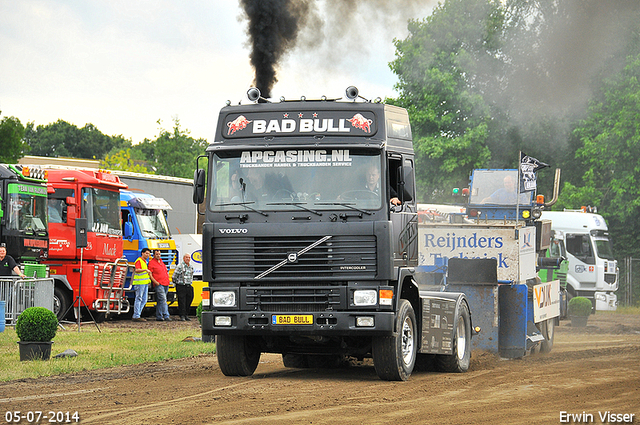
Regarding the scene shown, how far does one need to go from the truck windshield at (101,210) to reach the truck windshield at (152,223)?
1799mm

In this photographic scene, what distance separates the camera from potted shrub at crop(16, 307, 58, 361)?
1348 cm

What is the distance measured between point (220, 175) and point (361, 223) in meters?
1.95

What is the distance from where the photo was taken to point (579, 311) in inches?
1019

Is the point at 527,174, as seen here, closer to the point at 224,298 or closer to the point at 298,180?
the point at 298,180

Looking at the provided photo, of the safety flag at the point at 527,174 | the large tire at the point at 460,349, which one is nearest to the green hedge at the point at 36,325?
the large tire at the point at 460,349

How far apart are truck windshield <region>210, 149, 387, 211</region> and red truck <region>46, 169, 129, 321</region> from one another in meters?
→ 11.2

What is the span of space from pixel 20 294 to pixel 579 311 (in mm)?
16146

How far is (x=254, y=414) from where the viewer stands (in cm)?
848

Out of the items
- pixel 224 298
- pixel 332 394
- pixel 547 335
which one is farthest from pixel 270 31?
pixel 547 335

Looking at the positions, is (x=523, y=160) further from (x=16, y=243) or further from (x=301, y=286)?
(x=16, y=243)

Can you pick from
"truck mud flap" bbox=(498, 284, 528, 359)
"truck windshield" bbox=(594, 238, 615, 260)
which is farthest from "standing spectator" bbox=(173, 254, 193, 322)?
"truck windshield" bbox=(594, 238, 615, 260)

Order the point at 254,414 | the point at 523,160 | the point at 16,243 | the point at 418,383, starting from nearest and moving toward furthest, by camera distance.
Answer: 1. the point at 254,414
2. the point at 418,383
3. the point at 523,160
4. the point at 16,243

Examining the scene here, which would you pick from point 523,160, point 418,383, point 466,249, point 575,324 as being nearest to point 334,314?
point 418,383

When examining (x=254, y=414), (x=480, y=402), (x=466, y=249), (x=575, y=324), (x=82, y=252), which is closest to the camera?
(x=254, y=414)
